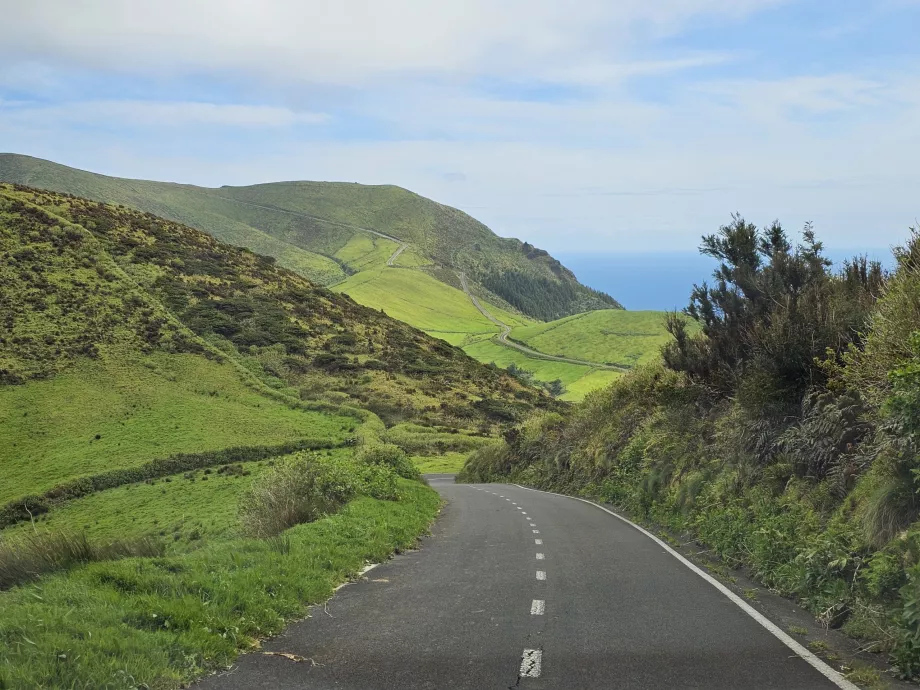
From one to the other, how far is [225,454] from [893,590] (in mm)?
46427

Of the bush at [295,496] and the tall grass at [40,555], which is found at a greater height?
the tall grass at [40,555]

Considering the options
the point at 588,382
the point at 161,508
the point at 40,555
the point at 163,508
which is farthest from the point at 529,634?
the point at 588,382

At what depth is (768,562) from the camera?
434 inches

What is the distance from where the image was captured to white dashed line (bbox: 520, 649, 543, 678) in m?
6.61

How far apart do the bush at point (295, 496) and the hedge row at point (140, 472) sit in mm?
24056

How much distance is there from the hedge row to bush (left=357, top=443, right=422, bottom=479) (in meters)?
18.5

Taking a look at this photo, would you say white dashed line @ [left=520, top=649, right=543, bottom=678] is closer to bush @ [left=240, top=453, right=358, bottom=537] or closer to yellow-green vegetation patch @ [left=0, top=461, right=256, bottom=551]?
bush @ [left=240, top=453, right=358, bottom=537]

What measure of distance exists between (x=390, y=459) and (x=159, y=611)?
21.4 m

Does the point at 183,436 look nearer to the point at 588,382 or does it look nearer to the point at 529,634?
the point at 529,634

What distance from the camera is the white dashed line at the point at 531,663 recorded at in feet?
21.7

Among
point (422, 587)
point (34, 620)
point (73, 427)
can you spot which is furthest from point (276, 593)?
point (73, 427)

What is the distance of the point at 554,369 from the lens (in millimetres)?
142875

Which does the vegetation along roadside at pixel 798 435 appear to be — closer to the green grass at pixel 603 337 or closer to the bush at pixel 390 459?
the bush at pixel 390 459

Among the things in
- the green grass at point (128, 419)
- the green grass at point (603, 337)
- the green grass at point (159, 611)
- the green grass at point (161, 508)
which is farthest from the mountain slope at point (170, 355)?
the green grass at point (603, 337)
